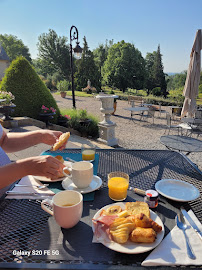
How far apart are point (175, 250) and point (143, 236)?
0.13 meters

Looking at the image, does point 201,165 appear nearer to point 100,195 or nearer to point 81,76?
point 100,195

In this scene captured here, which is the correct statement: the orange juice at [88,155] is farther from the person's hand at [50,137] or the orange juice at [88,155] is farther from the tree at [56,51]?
the tree at [56,51]

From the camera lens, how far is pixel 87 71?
1031 inches

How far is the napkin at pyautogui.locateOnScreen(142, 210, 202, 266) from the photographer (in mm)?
672

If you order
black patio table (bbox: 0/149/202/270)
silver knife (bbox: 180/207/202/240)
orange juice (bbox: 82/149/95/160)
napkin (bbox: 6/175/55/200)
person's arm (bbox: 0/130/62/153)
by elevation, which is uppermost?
person's arm (bbox: 0/130/62/153)

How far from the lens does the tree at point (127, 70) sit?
1265 inches

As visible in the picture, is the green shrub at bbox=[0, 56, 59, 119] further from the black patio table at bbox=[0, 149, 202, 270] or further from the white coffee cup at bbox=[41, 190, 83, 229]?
the white coffee cup at bbox=[41, 190, 83, 229]

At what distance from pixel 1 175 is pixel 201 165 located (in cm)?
474

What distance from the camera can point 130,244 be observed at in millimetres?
740

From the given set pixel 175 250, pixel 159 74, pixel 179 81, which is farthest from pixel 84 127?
pixel 179 81

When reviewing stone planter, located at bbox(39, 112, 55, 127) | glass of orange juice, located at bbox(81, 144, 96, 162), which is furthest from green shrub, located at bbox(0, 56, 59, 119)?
glass of orange juice, located at bbox(81, 144, 96, 162)

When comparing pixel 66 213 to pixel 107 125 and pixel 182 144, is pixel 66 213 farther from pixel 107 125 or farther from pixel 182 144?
pixel 107 125

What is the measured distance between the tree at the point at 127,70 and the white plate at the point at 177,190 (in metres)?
32.6

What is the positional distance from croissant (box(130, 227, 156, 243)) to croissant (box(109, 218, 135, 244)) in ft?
0.08
